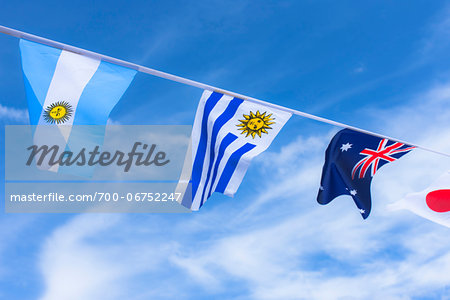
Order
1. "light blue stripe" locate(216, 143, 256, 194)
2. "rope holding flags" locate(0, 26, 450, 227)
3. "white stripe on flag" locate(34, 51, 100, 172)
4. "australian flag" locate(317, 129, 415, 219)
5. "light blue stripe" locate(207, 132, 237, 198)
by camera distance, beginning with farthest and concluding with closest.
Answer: "australian flag" locate(317, 129, 415, 219) → "light blue stripe" locate(207, 132, 237, 198) → "light blue stripe" locate(216, 143, 256, 194) → "rope holding flags" locate(0, 26, 450, 227) → "white stripe on flag" locate(34, 51, 100, 172)

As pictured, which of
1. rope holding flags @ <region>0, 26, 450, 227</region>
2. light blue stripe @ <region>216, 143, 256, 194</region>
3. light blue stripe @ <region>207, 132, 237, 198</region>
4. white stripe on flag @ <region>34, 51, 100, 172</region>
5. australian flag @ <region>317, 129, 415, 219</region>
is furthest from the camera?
australian flag @ <region>317, 129, 415, 219</region>

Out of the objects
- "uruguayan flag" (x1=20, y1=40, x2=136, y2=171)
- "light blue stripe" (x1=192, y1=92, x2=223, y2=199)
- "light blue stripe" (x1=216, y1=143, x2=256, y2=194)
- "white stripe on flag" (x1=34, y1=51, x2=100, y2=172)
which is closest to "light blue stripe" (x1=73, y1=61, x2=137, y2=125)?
"uruguayan flag" (x1=20, y1=40, x2=136, y2=171)

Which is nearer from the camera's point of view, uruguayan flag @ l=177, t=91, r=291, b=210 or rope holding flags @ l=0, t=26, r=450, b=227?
rope holding flags @ l=0, t=26, r=450, b=227

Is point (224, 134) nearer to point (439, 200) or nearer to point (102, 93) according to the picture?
point (102, 93)

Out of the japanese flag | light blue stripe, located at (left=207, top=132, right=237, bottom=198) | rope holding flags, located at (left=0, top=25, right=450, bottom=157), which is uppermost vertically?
rope holding flags, located at (left=0, top=25, right=450, bottom=157)

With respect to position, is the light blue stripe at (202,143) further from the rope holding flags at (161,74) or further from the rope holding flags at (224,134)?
the rope holding flags at (161,74)

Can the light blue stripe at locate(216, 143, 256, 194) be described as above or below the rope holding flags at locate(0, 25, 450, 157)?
below

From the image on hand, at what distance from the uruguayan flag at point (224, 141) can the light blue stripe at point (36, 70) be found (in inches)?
131

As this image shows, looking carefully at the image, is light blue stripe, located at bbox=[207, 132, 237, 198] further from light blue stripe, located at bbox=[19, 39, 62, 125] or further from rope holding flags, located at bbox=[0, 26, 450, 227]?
light blue stripe, located at bbox=[19, 39, 62, 125]

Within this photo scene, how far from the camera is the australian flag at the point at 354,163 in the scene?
10.5 metres

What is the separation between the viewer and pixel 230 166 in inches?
396

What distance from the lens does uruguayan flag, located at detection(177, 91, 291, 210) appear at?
10.0 m

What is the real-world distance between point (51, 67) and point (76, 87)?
0.67 meters

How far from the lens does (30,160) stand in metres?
8.91
